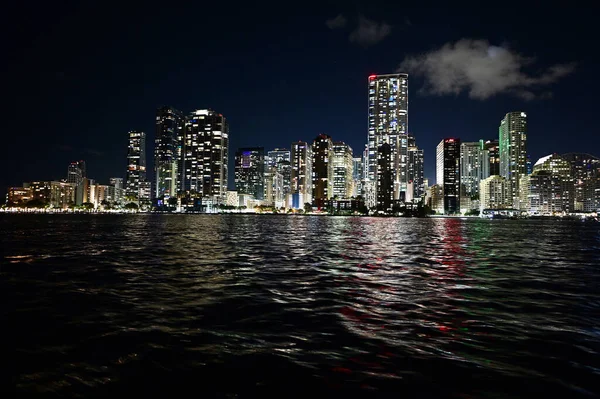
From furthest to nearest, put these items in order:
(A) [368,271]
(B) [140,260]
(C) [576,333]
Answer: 1. (B) [140,260]
2. (A) [368,271]
3. (C) [576,333]

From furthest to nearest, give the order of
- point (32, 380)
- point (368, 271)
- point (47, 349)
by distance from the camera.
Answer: point (368, 271) < point (47, 349) < point (32, 380)

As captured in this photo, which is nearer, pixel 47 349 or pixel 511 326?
pixel 47 349

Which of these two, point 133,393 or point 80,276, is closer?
point 133,393

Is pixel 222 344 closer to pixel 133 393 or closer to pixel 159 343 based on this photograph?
pixel 159 343

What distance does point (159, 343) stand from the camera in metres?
10.9

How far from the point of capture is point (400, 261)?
31.6 m

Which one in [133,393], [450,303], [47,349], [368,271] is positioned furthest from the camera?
[368,271]

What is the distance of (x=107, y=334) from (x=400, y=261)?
24300 mm

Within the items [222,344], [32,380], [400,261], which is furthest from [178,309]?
[400,261]

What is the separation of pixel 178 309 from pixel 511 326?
1192cm

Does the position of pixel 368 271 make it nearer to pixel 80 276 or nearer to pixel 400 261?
pixel 400 261

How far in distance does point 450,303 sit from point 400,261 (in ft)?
49.7

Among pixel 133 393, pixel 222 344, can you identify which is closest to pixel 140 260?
pixel 222 344

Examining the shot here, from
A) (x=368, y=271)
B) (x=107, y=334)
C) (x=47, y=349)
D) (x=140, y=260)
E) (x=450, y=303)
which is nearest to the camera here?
(x=47, y=349)
